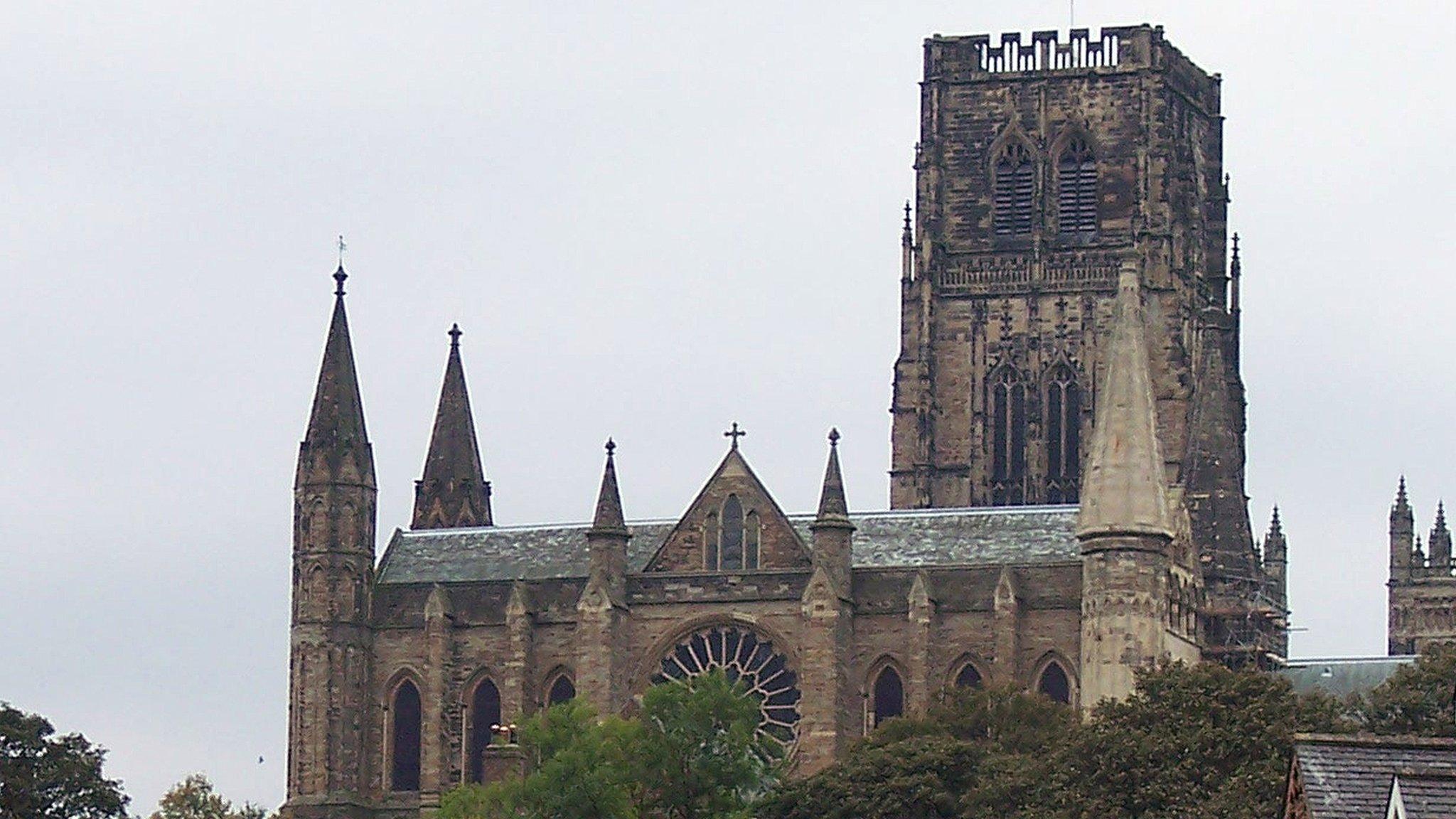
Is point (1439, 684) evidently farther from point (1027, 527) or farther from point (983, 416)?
point (983, 416)

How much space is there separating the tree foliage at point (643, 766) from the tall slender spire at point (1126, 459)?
18211 millimetres

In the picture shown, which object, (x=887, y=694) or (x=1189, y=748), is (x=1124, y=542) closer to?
(x=887, y=694)

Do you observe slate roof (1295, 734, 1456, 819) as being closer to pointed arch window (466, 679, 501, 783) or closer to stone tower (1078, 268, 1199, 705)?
stone tower (1078, 268, 1199, 705)

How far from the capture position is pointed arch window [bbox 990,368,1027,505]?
12700 centimetres

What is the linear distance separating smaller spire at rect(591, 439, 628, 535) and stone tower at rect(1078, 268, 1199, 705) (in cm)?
1330

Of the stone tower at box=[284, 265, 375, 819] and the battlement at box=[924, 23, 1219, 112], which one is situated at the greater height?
the battlement at box=[924, 23, 1219, 112]

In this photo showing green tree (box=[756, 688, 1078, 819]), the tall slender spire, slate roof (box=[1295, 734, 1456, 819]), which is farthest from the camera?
the tall slender spire

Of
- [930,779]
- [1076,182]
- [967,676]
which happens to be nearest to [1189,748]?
[930,779]

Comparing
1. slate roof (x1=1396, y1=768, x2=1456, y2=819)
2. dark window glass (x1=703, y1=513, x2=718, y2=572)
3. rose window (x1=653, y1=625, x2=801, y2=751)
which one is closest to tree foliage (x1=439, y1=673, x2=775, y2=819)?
rose window (x1=653, y1=625, x2=801, y2=751)

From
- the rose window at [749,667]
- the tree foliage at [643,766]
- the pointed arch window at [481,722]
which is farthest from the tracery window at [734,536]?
the tree foliage at [643,766]

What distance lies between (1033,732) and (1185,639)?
1477 cm

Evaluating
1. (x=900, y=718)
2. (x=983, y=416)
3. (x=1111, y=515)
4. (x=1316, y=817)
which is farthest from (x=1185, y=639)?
(x=1316, y=817)

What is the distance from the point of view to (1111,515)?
105 m

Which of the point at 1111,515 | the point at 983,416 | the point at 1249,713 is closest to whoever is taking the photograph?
the point at 1249,713
